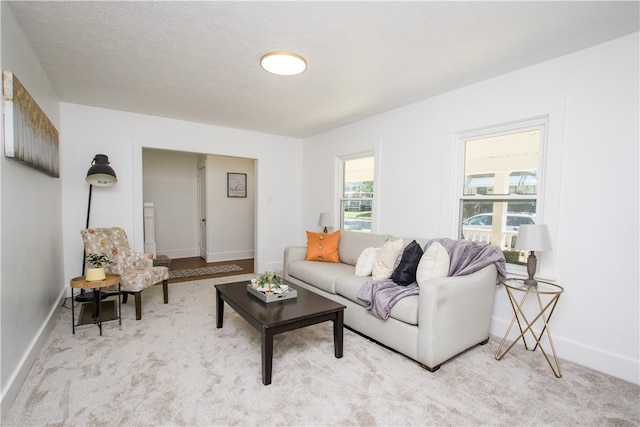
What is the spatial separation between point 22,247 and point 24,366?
791 mm

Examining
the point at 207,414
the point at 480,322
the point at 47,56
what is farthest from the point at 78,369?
the point at 480,322

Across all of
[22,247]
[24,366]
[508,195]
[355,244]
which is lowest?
[24,366]

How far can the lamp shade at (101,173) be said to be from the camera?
3420 mm

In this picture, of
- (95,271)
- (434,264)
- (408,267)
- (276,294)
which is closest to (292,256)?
(276,294)

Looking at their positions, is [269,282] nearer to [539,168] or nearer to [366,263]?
[366,263]

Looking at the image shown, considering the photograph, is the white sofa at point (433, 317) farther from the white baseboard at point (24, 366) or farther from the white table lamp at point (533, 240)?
the white baseboard at point (24, 366)

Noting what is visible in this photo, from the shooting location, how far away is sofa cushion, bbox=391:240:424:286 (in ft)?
8.91

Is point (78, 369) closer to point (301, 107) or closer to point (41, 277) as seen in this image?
point (41, 277)

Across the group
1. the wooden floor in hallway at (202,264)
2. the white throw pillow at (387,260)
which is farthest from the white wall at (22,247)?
the white throw pillow at (387,260)

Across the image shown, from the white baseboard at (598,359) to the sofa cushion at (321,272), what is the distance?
1.79 metres

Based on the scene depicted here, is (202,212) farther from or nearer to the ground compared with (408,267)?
farther from the ground

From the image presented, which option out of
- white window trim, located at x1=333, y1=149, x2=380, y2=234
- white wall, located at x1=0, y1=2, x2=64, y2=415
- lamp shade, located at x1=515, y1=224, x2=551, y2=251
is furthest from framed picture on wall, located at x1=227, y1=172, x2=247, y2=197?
lamp shade, located at x1=515, y1=224, x2=551, y2=251

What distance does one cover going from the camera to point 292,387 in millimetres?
1985

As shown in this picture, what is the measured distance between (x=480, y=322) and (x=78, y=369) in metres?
3.07
